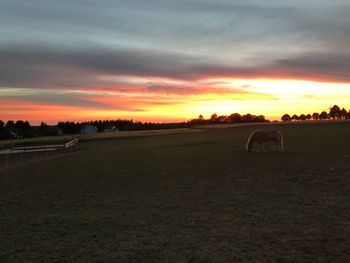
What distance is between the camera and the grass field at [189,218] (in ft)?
29.2

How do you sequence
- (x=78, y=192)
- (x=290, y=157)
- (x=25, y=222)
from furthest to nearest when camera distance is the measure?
1. (x=290, y=157)
2. (x=78, y=192)
3. (x=25, y=222)

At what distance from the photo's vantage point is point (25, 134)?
13425 cm

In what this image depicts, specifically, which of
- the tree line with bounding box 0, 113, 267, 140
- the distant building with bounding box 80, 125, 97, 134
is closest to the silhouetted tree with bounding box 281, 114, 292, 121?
the tree line with bounding box 0, 113, 267, 140

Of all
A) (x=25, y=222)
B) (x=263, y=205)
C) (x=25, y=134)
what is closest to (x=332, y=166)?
(x=263, y=205)

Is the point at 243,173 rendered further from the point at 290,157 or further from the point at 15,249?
the point at 15,249

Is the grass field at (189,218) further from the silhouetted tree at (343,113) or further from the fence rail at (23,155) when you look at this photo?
the silhouetted tree at (343,113)

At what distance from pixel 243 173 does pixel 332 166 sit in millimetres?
4316

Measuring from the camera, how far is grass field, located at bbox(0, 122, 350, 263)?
8.90m

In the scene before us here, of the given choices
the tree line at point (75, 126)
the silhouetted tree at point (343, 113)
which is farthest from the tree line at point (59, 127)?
the silhouetted tree at point (343, 113)

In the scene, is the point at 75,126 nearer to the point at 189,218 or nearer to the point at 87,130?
the point at 87,130

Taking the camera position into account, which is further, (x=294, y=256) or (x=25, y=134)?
(x=25, y=134)

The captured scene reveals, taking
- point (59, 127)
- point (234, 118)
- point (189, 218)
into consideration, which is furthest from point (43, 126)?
point (189, 218)

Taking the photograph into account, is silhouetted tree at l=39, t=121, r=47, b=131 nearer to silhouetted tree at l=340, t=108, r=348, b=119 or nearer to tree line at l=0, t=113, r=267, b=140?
tree line at l=0, t=113, r=267, b=140

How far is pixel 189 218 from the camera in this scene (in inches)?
469
